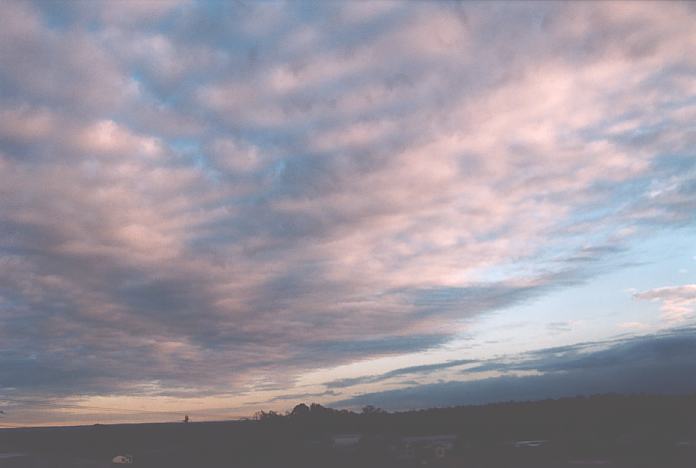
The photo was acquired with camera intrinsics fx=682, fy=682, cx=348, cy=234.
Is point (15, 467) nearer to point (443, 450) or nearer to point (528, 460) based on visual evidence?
point (443, 450)

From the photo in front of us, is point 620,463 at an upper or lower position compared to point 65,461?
lower

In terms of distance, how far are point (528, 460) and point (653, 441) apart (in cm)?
1881

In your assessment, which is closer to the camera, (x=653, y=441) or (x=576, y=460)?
(x=576, y=460)

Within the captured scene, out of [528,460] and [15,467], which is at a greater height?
[15,467]

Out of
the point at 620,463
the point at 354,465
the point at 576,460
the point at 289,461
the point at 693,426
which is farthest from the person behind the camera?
the point at 693,426

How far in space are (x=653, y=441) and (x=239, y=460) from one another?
5758 centimetres

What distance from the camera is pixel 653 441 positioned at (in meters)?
87.5

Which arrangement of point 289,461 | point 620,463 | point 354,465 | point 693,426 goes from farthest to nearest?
point 693,426 → point 289,461 → point 354,465 → point 620,463

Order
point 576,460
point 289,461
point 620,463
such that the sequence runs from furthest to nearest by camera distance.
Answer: point 289,461 → point 576,460 → point 620,463

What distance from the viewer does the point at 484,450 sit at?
294 feet

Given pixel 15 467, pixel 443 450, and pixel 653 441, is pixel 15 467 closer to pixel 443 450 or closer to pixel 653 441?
pixel 443 450

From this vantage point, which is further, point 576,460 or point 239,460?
point 239,460

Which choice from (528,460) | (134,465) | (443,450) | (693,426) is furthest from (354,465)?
(693,426)

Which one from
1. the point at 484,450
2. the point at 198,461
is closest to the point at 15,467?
the point at 198,461
